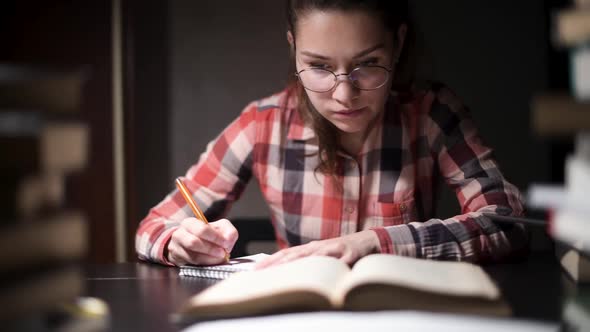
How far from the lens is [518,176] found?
2.13 metres

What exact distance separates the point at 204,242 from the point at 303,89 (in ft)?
1.75

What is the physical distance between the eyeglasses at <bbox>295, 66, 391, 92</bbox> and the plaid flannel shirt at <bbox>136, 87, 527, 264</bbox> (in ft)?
0.91

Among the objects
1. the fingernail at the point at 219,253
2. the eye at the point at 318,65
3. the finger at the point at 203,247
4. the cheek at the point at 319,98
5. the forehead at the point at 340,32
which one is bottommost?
the fingernail at the point at 219,253

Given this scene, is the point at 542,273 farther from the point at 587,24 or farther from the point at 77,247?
the point at 77,247

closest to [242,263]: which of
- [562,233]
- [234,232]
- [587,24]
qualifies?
[234,232]

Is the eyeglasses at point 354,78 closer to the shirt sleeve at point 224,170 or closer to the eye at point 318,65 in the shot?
the eye at point 318,65

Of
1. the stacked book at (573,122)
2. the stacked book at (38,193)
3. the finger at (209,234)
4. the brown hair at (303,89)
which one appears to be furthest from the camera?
the brown hair at (303,89)

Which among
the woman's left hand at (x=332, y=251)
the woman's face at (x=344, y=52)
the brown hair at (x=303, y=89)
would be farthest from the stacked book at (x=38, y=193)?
the brown hair at (x=303, y=89)

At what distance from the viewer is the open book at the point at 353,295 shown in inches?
31.9

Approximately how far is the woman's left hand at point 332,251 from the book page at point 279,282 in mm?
91

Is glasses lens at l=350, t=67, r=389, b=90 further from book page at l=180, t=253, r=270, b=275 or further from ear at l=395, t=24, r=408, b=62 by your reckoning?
book page at l=180, t=253, r=270, b=275

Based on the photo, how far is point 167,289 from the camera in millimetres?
1047

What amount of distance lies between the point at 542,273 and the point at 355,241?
31cm

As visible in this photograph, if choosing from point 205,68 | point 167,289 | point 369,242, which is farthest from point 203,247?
point 205,68
